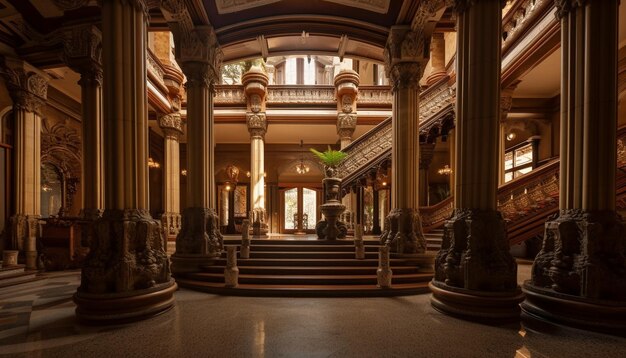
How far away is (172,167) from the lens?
1228cm

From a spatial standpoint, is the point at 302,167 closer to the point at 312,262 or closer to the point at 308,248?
the point at 308,248

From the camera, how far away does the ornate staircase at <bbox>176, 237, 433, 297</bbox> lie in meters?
5.26

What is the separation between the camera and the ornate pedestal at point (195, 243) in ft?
20.3

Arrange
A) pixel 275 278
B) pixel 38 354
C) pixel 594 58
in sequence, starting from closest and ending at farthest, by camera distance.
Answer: pixel 38 354 → pixel 594 58 → pixel 275 278

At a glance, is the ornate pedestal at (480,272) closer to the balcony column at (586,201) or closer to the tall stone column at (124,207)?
the balcony column at (586,201)

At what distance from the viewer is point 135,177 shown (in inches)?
165

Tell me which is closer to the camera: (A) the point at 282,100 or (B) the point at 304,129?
(A) the point at 282,100

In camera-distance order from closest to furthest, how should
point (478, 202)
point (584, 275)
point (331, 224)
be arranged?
point (584, 275) → point (478, 202) → point (331, 224)

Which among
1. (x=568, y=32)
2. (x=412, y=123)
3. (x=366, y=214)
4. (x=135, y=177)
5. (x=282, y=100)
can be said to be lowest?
(x=366, y=214)

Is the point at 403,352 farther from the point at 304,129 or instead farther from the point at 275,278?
the point at 304,129

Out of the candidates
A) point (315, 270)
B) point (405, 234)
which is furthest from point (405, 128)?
point (315, 270)

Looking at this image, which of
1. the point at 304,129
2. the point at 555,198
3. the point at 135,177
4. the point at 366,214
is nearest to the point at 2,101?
the point at 135,177

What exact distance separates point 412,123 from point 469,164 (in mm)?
3027

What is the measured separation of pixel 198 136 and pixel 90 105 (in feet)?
10.5
